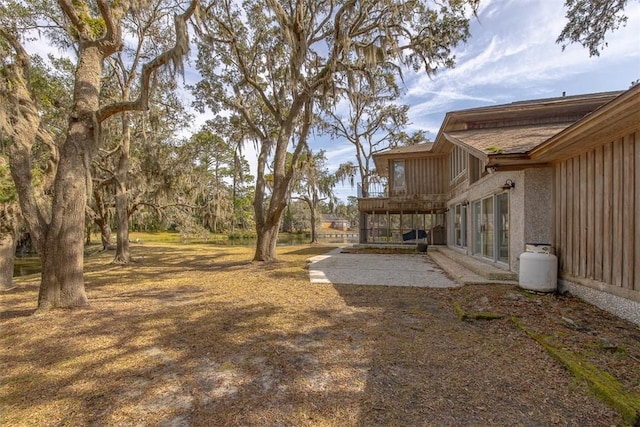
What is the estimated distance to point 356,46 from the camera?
29.0 feet

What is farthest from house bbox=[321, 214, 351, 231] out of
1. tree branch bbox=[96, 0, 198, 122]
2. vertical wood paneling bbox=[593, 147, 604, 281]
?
vertical wood paneling bbox=[593, 147, 604, 281]

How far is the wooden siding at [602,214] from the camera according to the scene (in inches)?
148

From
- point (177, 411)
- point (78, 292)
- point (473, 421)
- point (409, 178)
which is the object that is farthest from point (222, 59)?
point (473, 421)

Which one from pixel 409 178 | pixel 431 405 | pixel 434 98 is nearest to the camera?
pixel 431 405

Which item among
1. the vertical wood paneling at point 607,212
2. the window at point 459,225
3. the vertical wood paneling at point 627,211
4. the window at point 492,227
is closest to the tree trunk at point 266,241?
the window at point 492,227

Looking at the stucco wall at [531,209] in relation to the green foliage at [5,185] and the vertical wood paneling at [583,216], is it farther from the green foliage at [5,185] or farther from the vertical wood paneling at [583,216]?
the green foliage at [5,185]

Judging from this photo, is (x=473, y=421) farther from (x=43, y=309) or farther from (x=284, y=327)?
(x=43, y=309)

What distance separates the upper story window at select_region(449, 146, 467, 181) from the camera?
10.9m

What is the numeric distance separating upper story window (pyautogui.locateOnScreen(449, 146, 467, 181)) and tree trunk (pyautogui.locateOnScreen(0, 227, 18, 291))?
13090 millimetres

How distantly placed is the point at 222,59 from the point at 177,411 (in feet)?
37.1

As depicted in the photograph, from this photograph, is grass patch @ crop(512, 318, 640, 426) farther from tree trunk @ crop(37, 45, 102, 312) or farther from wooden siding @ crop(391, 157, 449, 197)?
wooden siding @ crop(391, 157, 449, 197)

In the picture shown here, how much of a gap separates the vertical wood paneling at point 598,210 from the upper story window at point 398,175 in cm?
1157

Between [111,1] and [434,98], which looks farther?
[434,98]

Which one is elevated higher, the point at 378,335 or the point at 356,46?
the point at 356,46
